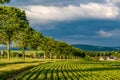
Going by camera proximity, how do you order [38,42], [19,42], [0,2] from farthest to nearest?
[38,42] < [19,42] < [0,2]

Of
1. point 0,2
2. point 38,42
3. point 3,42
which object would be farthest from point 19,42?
point 0,2

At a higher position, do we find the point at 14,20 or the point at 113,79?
the point at 14,20

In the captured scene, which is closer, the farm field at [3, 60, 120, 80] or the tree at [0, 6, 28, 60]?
the farm field at [3, 60, 120, 80]

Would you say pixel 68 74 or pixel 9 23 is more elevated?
pixel 9 23

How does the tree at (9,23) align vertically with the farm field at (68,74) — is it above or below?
above

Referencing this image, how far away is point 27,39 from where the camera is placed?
12975 centimetres

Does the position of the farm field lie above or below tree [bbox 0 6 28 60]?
below

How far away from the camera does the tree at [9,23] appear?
103m

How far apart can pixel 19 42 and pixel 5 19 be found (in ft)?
75.8

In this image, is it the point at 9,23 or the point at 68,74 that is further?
the point at 9,23

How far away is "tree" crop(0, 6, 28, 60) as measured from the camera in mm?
103406

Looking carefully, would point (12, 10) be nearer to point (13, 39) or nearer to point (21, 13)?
point (21, 13)

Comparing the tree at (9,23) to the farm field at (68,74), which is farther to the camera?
the tree at (9,23)

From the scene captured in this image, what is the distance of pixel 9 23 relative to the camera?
10519 centimetres
